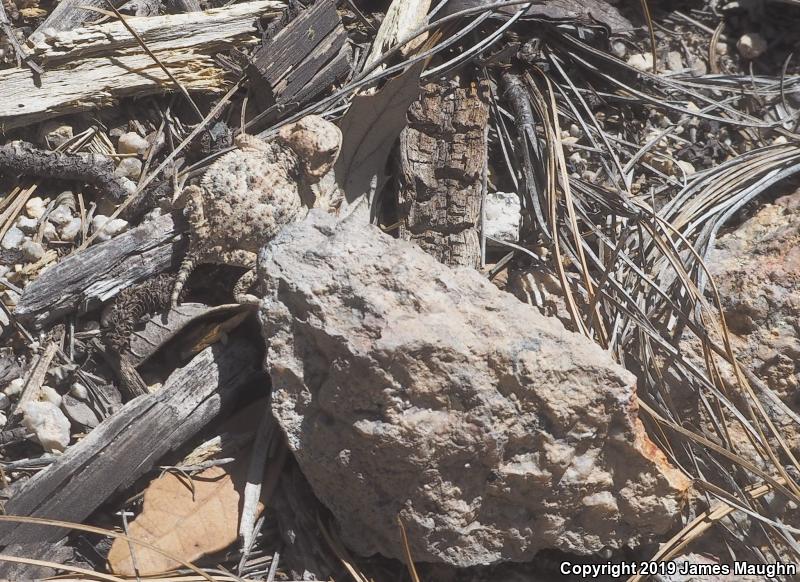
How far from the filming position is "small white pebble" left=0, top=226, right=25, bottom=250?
8.93ft

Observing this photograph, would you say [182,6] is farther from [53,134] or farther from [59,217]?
[59,217]

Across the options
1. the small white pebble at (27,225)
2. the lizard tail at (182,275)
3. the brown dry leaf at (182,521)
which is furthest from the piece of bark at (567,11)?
the brown dry leaf at (182,521)

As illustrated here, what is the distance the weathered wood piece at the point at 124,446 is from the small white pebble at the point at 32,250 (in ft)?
2.39

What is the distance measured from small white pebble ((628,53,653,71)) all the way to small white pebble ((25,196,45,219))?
2855mm

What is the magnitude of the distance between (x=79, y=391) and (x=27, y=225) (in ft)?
2.29

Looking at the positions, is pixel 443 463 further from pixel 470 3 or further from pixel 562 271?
pixel 470 3

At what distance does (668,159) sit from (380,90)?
1414mm

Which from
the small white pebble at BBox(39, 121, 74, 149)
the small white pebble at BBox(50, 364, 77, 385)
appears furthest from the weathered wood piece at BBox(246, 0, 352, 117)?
the small white pebble at BBox(50, 364, 77, 385)

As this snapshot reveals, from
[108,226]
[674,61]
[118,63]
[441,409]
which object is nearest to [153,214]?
[108,226]

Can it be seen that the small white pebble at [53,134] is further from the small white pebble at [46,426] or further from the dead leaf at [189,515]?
the dead leaf at [189,515]

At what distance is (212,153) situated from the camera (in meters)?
3.02

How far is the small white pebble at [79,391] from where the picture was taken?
2553mm

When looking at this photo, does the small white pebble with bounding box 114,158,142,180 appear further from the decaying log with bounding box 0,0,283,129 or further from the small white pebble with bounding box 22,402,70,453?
the small white pebble with bounding box 22,402,70,453

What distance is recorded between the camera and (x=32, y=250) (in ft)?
8.87
